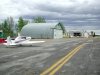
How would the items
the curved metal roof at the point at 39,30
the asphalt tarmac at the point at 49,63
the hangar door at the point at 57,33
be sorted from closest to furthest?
the asphalt tarmac at the point at 49,63 < the curved metal roof at the point at 39,30 < the hangar door at the point at 57,33

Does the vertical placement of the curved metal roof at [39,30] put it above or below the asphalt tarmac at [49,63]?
above

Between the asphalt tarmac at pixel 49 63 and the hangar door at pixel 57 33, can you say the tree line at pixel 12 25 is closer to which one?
the hangar door at pixel 57 33

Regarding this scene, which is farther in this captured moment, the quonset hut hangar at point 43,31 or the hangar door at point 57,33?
the hangar door at point 57,33

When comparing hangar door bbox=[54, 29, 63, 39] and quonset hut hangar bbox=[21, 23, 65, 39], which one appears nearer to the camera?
quonset hut hangar bbox=[21, 23, 65, 39]

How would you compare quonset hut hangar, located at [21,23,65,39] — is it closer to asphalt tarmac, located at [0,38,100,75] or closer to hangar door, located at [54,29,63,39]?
hangar door, located at [54,29,63,39]

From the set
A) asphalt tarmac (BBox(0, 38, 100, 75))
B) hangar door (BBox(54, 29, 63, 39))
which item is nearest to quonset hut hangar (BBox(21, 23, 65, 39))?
hangar door (BBox(54, 29, 63, 39))

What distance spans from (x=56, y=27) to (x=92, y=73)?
84.3 m

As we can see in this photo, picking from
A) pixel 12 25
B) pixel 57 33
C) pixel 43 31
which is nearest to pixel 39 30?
pixel 43 31

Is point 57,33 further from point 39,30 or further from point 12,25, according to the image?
point 12,25

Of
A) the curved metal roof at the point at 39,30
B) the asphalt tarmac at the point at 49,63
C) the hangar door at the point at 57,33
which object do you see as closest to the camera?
the asphalt tarmac at the point at 49,63

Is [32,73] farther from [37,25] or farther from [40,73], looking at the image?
[37,25]

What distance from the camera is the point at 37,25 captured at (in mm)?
100375

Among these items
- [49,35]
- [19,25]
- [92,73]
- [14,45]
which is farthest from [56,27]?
[92,73]

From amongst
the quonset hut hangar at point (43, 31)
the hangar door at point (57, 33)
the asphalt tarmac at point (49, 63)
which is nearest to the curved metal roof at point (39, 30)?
the quonset hut hangar at point (43, 31)
